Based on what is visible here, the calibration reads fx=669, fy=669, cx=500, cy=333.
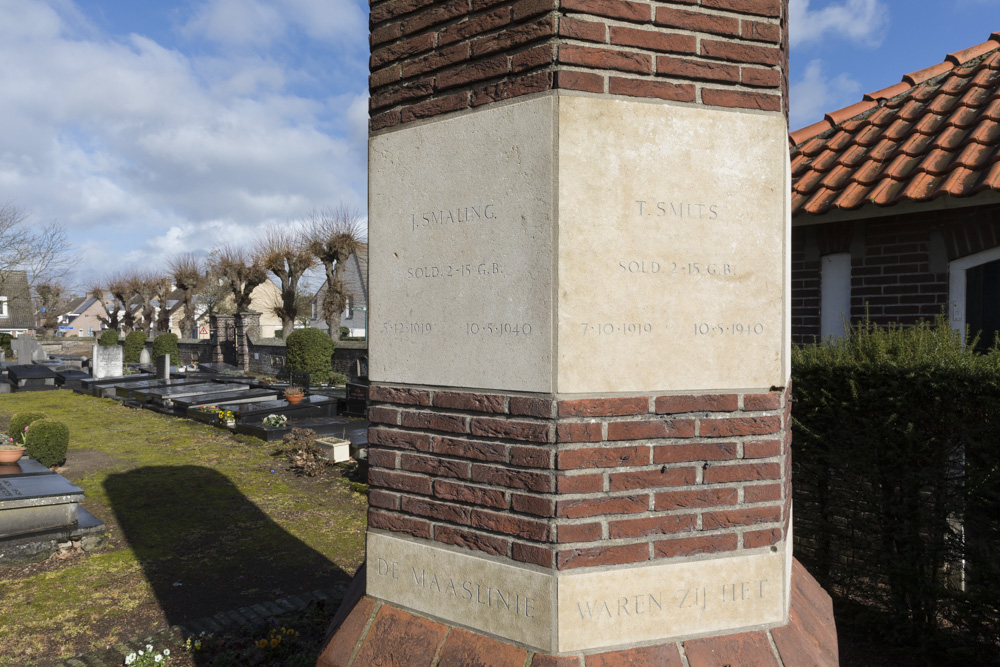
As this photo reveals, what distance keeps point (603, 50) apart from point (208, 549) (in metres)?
6.48

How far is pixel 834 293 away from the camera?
682cm

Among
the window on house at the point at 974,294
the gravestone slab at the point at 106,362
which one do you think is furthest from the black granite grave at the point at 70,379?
the window on house at the point at 974,294

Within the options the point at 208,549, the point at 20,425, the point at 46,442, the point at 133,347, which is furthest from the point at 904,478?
the point at 133,347

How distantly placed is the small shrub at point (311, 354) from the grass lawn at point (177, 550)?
911 cm

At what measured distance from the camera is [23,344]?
87.6 ft

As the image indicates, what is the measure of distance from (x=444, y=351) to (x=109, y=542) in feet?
21.0

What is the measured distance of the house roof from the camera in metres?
5.64

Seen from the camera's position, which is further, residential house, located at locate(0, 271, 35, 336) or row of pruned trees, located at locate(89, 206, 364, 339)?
residential house, located at locate(0, 271, 35, 336)

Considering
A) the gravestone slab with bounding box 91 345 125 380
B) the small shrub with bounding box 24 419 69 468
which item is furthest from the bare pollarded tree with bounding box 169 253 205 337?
the small shrub with bounding box 24 419 69 468

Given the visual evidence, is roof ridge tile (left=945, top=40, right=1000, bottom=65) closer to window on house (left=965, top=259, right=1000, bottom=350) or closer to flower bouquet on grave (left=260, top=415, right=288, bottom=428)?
window on house (left=965, top=259, right=1000, bottom=350)

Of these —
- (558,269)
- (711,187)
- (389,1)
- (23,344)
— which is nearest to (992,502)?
(711,187)

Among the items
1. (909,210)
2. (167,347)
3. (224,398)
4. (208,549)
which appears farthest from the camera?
(167,347)

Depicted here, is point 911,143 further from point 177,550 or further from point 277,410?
point 277,410

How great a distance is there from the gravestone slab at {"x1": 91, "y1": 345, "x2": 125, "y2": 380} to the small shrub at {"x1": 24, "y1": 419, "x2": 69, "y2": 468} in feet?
41.9
